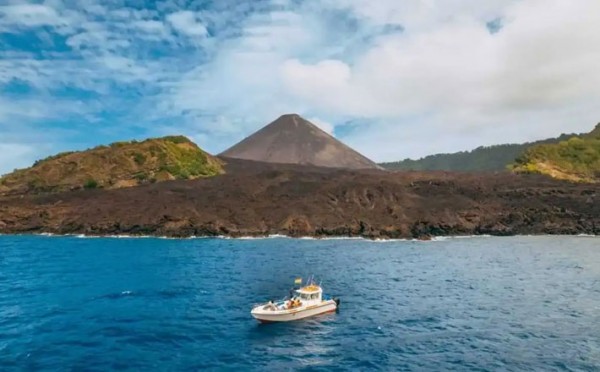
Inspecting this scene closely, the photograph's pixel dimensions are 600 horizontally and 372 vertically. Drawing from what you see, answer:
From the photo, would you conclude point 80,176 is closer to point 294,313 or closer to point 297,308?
point 297,308

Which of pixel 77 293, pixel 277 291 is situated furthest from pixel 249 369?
pixel 77 293

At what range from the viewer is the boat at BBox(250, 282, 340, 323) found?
165 feet

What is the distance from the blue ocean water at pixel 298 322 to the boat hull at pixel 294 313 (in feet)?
3.06

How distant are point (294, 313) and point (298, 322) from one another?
3.92 ft

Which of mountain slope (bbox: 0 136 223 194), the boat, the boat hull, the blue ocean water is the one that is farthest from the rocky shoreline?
the boat

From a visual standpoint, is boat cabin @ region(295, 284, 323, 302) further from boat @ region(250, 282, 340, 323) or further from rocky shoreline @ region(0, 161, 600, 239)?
rocky shoreline @ region(0, 161, 600, 239)

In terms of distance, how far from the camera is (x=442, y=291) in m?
68.4

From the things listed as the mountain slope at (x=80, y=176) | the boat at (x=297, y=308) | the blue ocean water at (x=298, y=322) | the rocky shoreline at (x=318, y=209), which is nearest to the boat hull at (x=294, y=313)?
the boat at (x=297, y=308)

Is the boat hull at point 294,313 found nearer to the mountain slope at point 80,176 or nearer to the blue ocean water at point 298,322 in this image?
the blue ocean water at point 298,322

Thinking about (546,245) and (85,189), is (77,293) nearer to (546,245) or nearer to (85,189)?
(546,245)

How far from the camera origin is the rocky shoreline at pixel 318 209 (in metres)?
148

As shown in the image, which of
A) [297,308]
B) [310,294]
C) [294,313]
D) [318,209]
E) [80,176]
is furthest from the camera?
[80,176]

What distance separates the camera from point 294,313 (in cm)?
5184

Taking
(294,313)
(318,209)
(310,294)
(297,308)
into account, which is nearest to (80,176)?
(318,209)
